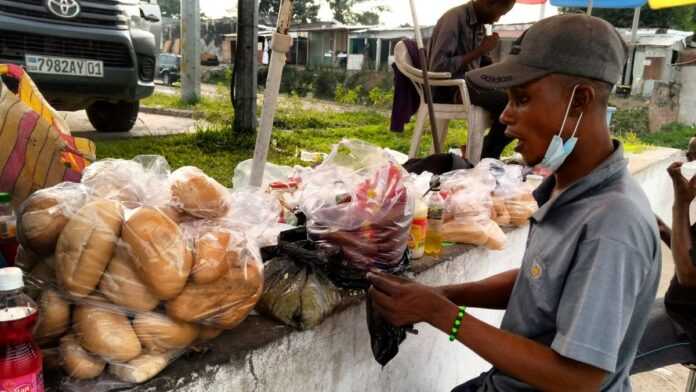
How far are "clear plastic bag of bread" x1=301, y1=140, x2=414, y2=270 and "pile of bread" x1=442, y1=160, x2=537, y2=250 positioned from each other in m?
0.66

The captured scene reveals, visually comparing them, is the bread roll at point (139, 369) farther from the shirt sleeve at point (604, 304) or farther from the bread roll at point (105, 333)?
the shirt sleeve at point (604, 304)

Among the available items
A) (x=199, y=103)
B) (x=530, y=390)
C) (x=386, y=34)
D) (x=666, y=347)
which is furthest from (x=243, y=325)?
(x=386, y=34)

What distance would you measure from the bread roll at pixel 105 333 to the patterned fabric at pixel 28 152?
60cm

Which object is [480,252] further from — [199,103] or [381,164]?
[199,103]

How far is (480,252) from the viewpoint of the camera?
2479mm

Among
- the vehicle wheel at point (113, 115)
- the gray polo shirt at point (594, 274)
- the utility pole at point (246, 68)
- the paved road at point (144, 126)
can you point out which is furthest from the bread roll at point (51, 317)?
the vehicle wheel at point (113, 115)

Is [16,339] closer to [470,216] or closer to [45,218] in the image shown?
[45,218]

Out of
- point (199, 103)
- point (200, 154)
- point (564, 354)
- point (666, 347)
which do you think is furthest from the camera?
point (199, 103)

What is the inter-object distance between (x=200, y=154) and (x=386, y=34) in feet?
90.5

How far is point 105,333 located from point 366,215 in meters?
0.87

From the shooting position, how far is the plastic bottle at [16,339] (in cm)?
94

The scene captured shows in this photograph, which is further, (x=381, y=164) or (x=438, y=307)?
(x=381, y=164)

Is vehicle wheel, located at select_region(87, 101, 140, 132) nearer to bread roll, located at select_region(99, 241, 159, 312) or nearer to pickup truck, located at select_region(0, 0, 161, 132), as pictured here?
pickup truck, located at select_region(0, 0, 161, 132)

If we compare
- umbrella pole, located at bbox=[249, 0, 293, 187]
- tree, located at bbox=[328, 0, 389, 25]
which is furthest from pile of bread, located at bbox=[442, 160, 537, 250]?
tree, located at bbox=[328, 0, 389, 25]
